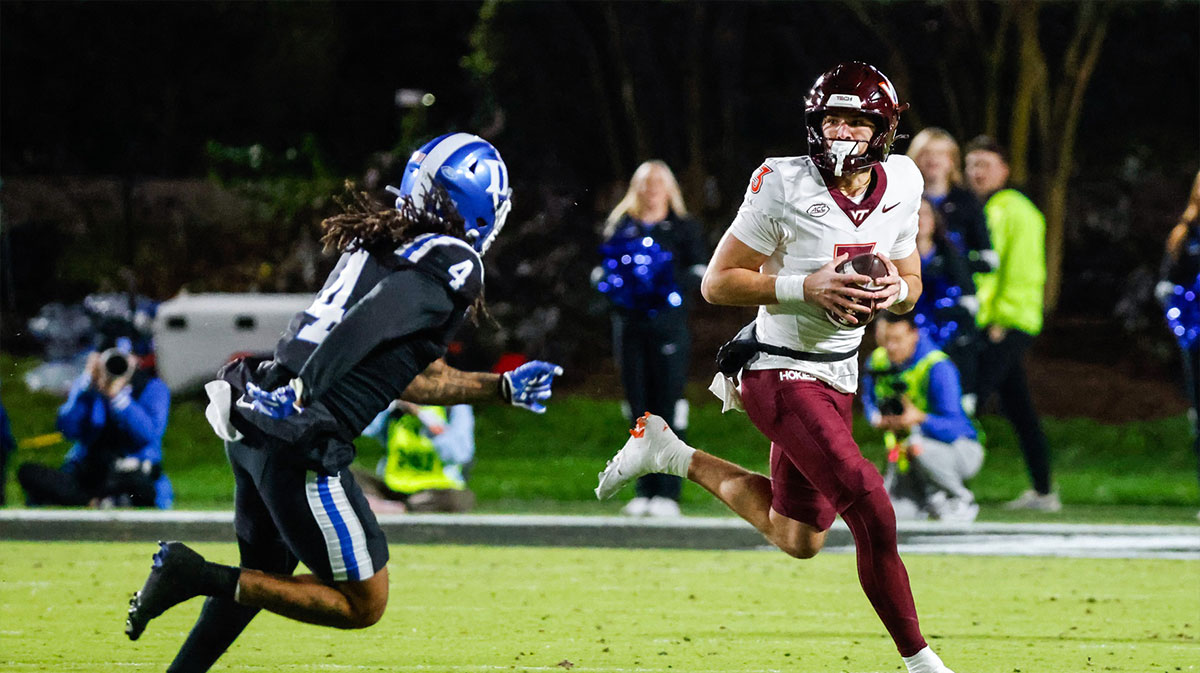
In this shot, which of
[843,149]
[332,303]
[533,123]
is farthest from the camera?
[533,123]

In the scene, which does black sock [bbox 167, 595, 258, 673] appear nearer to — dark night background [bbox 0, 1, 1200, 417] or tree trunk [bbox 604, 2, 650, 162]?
dark night background [bbox 0, 1, 1200, 417]

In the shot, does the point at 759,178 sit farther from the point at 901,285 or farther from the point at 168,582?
the point at 168,582

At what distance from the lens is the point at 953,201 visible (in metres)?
11.0

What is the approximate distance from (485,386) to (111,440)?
6.40 m

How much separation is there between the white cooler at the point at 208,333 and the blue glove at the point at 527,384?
554 inches

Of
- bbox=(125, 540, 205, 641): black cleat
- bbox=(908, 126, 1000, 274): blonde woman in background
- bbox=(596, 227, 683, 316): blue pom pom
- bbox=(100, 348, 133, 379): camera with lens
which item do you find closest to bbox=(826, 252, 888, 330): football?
bbox=(125, 540, 205, 641): black cleat

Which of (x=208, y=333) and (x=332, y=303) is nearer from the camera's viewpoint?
(x=332, y=303)

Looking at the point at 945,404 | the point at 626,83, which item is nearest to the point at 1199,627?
the point at 945,404

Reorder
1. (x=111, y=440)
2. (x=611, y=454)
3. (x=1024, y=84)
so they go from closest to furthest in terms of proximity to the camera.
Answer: (x=111, y=440) < (x=611, y=454) < (x=1024, y=84)

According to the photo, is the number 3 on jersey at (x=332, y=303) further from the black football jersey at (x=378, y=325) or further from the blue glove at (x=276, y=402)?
the blue glove at (x=276, y=402)

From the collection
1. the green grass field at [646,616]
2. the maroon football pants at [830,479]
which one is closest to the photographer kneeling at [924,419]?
the green grass field at [646,616]

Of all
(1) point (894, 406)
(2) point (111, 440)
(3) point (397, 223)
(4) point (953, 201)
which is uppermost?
(3) point (397, 223)

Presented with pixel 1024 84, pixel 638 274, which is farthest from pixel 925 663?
pixel 1024 84

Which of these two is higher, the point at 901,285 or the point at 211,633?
the point at 901,285
